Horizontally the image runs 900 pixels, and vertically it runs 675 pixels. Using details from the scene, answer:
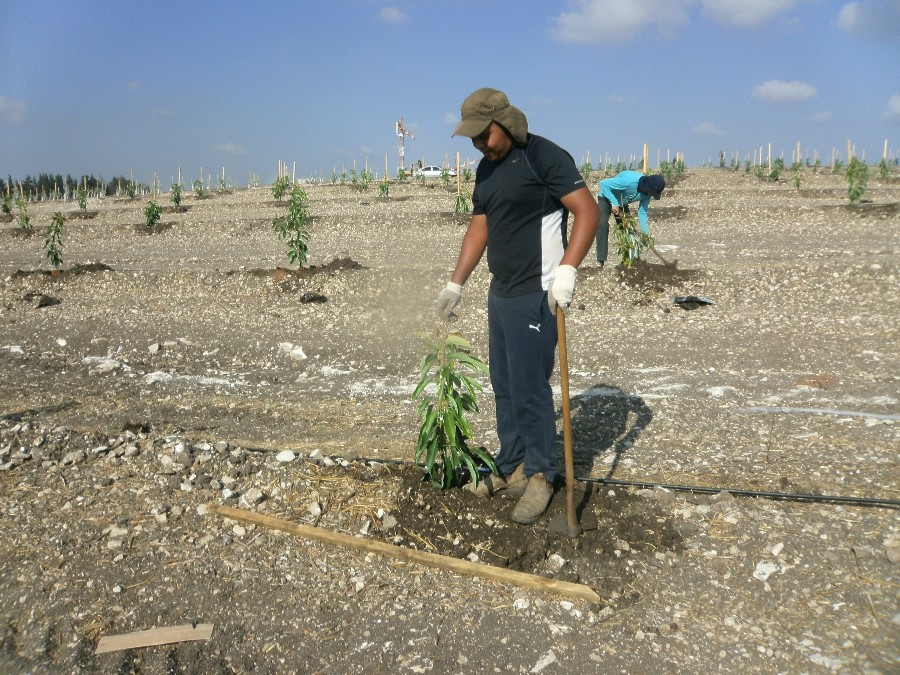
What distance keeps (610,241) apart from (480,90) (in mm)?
10618

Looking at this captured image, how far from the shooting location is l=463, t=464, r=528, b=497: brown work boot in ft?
12.5

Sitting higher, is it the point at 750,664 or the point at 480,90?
the point at 480,90

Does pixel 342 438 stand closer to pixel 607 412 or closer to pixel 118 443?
pixel 118 443

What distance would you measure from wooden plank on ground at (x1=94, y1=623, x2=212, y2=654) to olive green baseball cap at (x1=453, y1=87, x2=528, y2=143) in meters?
2.37

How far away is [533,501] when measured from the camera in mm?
3590

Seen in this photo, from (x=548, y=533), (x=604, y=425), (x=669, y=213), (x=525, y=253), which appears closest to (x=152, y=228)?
(x=669, y=213)

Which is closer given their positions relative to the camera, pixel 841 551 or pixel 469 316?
pixel 841 551

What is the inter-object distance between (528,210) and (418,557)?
168 cm

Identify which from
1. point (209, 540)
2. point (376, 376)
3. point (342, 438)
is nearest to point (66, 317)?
point (376, 376)

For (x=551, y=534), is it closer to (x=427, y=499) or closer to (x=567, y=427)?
(x=567, y=427)

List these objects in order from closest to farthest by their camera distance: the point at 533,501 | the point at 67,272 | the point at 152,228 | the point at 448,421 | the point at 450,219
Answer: the point at 533,501, the point at 448,421, the point at 67,272, the point at 450,219, the point at 152,228

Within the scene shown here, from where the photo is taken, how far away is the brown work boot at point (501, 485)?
3812mm

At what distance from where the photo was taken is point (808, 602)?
9.77 feet

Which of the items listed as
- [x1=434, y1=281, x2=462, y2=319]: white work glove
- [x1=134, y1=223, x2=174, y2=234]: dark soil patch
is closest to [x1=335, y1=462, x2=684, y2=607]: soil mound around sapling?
[x1=434, y1=281, x2=462, y2=319]: white work glove
